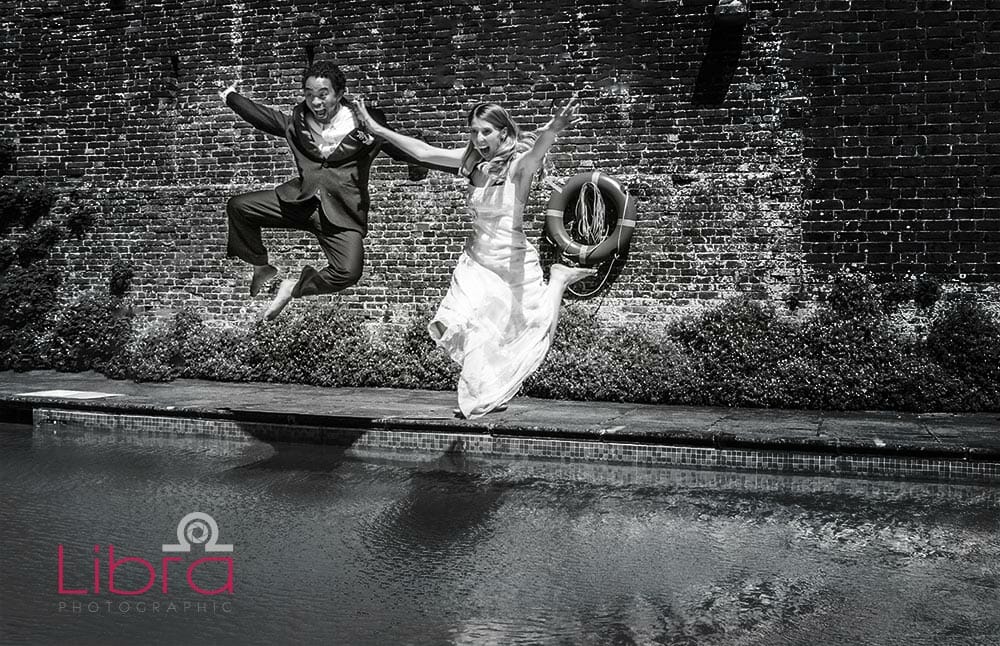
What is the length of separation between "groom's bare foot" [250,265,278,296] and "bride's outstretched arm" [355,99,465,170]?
1977 millimetres

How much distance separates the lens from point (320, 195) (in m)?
9.89

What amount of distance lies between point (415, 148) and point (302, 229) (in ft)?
4.55

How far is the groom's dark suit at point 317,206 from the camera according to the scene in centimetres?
979

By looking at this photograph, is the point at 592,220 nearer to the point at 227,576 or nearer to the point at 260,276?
the point at 260,276

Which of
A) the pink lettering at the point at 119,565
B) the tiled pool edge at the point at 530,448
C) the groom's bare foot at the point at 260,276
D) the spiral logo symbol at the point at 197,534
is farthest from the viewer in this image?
the groom's bare foot at the point at 260,276

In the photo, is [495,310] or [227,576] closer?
[227,576]

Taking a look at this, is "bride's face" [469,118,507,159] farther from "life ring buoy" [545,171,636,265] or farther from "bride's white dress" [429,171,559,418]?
"life ring buoy" [545,171,636,265]

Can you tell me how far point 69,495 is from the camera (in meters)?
6.30

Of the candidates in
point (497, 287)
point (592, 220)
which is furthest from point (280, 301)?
point (592, 220)

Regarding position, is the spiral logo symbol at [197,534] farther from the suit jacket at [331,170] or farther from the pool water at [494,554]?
the suit jacket at [331,170]

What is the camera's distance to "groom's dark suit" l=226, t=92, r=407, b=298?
385 inches

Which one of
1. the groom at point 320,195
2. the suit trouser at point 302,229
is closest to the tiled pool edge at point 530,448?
the groom at point 320,195

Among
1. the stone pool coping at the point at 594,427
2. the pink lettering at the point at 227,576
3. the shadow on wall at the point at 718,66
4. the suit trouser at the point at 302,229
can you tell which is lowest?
the pink lettering at the point at 227,576

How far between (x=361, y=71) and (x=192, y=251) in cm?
282
